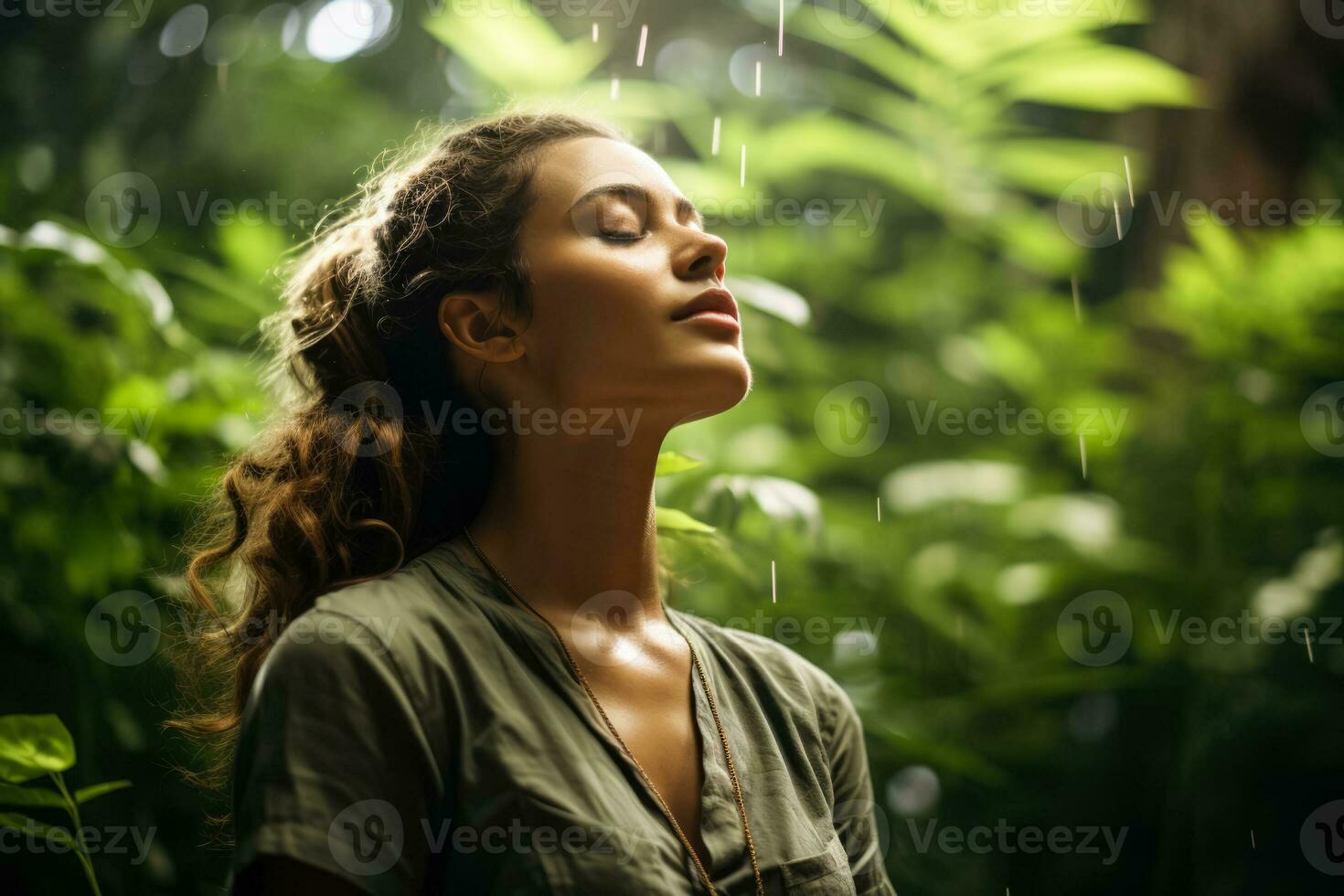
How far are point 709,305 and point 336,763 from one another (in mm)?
490

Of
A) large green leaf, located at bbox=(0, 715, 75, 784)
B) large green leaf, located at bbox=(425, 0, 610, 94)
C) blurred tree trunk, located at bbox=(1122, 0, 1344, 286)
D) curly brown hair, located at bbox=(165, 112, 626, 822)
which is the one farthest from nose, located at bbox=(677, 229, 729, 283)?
blurred tree trunk, located at bbox=(1122, 0, 1344, 286)

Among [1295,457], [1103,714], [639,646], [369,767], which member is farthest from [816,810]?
[1295,457]

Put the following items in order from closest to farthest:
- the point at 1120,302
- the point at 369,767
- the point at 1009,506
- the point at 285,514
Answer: the point at 369,767
the point at 285,514
the point at 1009,506
the point at 1120,302

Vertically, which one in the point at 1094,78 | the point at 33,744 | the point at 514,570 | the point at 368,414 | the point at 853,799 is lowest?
the point at 853,799

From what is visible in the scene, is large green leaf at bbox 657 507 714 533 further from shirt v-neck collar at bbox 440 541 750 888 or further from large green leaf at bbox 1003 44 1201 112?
large green leaf at bbox 1003 44 1201 112

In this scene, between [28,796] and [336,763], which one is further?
[28,796]

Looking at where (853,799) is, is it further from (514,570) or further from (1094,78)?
A: (1094,78)

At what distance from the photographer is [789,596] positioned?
145cm

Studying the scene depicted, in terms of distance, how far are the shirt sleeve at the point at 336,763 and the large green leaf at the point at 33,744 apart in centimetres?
34

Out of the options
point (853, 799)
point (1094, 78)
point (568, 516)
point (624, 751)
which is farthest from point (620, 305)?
point (1094, 78)

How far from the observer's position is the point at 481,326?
1.00 meters

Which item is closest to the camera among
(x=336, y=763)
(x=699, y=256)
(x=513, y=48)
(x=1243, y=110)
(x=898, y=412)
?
(x=336, y=763)

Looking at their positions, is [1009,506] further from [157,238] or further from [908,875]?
[157,238]

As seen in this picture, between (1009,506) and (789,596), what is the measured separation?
0.37m
